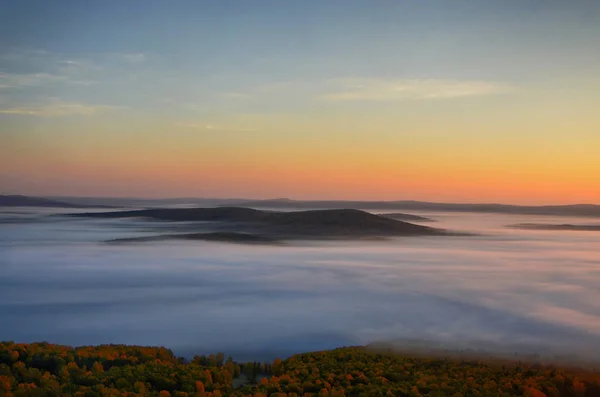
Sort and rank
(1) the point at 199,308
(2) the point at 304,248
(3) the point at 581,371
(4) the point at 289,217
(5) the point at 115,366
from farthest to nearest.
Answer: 1. (4) the point at 289,217
2. (2) the point at 304,248
3. (1) the point at 199,308
4. (3) the point at 581,371
5. (5) the point at 115,366

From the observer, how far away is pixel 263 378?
308 inches

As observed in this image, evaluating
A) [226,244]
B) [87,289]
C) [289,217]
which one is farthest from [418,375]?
[289,217]

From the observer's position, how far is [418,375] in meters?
7.97

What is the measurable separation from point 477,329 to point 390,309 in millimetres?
2845

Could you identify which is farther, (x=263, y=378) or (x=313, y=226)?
(x=313, y=226)

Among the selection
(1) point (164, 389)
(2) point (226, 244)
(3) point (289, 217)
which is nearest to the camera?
(1) point (164, 389)

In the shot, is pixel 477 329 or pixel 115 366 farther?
pixel 477 329

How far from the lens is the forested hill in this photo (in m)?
7.08

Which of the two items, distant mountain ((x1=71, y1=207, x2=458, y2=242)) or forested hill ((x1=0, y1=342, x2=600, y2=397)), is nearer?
forested hill ((x1=0, y1=342, x2=600, y2=397))

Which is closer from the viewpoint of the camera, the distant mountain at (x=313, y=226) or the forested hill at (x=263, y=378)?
the forested hill at (x=263, y=378)

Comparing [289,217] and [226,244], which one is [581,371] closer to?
[226,244]

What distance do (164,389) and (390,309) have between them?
9105 mm

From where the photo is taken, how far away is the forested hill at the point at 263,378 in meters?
7.08

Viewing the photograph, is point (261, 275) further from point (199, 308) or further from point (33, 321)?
point (33, 321)
